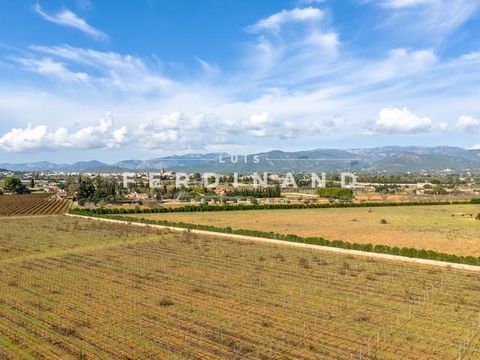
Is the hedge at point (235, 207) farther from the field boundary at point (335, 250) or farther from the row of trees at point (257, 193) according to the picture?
the row of trees at point (257, 193)

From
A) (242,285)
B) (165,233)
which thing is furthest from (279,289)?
(165,233)

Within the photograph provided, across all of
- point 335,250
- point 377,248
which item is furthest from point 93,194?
point 377,248

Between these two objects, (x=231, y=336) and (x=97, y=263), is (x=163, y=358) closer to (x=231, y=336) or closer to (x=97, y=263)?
(x=231, y=336)

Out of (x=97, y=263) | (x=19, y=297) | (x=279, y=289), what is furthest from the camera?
(x=97, y=263)

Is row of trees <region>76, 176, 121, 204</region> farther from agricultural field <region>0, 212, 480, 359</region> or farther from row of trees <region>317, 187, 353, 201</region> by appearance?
agricultural field <region>0, 212, 480, 359</region>

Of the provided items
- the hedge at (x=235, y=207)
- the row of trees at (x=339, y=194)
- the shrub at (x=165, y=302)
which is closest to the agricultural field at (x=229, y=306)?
the shrub at (x=165, y=302)
